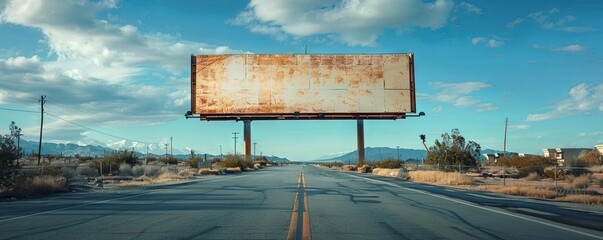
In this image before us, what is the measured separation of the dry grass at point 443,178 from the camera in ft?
104

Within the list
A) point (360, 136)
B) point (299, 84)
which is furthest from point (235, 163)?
point (299, 84)

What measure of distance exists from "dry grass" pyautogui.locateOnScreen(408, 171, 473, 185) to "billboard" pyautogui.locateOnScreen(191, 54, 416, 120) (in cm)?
1241

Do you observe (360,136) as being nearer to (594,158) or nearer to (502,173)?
A: (502,173)

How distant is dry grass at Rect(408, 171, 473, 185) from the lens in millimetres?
31608

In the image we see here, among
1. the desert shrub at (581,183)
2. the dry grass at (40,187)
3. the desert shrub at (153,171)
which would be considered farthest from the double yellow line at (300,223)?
the desert shrub at (153,171)

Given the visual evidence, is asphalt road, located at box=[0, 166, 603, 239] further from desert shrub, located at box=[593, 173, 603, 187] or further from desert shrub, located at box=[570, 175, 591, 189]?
desert shrub, located at box=[593, 173, 603, 187]

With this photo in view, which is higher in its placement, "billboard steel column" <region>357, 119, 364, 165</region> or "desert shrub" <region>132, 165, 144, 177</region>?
"billboard steel column" <region>357, 119, 364, 165</region>

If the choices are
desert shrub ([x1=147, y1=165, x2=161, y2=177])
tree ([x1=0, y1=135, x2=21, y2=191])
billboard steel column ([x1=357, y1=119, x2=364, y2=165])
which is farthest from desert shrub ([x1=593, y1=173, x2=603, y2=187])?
desert shrub ([x1=147, y1=165, x2=161, y2=177])

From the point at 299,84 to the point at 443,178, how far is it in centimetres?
1978

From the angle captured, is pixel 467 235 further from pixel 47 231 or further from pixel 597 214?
pixel 47 231

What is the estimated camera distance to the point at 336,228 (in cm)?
1016

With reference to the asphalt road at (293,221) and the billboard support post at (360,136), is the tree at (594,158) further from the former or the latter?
the asphalt road at (293,221)

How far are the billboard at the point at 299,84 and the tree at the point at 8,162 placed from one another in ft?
88.6

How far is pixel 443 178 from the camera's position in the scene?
33.7 meters
